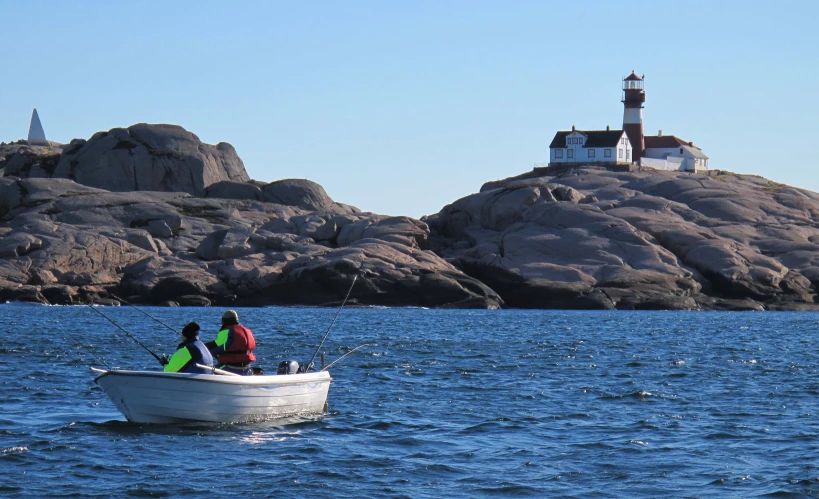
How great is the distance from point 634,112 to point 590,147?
9.45 metres

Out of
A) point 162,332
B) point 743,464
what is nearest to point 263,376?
point 743,464

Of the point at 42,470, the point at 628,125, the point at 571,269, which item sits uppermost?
the point at 628,125

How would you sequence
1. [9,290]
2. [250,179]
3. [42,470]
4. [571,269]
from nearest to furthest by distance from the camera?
1. [42,470]
2. [9,290]
3. [571,269]
4. [250,179]

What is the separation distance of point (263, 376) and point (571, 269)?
194 ft

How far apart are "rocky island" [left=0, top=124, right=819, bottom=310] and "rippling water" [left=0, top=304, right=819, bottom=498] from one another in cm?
3334

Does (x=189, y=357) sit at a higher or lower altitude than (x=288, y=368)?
higher

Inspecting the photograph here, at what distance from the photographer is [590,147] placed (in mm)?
111375

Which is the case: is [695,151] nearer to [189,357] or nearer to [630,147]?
[630,147]

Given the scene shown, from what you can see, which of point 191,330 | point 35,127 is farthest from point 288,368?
point 35,127

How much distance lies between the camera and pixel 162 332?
49.2 meters

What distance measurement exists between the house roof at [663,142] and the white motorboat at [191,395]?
103839 millimetres

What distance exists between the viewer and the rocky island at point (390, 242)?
7444 centimetres

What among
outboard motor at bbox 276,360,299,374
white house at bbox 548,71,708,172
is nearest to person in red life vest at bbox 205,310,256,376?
outboard motor at bbox 276,360,299,374

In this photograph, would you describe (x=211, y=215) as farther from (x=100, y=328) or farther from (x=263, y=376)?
(x=263, y=376)
